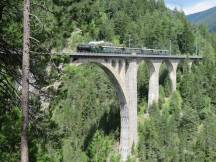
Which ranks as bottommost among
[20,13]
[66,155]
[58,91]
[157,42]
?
[66,155]

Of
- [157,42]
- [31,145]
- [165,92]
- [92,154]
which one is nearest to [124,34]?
[157,42]

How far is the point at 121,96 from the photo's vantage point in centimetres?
4959

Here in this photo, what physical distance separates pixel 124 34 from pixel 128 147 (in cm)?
4214

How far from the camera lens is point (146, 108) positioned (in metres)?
62.9

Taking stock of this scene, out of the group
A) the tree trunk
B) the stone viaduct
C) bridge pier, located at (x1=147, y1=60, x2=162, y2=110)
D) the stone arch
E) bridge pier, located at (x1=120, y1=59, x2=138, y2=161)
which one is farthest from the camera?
bridge pier, located at (x1=147, y1=60, x2=162, y2=110)

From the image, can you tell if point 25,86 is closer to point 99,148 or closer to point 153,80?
point 99,148

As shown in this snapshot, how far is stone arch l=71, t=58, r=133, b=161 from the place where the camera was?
4388 cm

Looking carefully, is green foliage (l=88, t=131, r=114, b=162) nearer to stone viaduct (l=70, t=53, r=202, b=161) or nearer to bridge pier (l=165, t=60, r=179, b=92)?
stone viaduct (l=70, t=53, r=202, b=161)

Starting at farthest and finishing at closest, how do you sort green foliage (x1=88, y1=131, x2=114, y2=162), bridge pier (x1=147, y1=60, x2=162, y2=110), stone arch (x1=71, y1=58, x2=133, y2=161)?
1. bridge pier (x1=147, y1=60, x2=162, y2=110)
2. green foliage (x1=88, y1=131, x2=114, y2=162)
3. stone arch (x1=71, y1=58, x2=133, y2=161)

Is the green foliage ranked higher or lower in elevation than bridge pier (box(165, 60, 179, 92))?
lower

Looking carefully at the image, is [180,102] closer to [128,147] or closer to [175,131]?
[175,131]

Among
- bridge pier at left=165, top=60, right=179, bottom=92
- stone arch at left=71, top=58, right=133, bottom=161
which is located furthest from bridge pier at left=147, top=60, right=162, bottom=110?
stone arch at left=71, top=58, right=133, bottom=161

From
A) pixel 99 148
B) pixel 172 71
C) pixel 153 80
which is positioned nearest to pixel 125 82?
pixel 99 148

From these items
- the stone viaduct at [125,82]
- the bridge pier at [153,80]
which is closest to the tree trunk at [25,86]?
the stone viaduct at [125,82]
